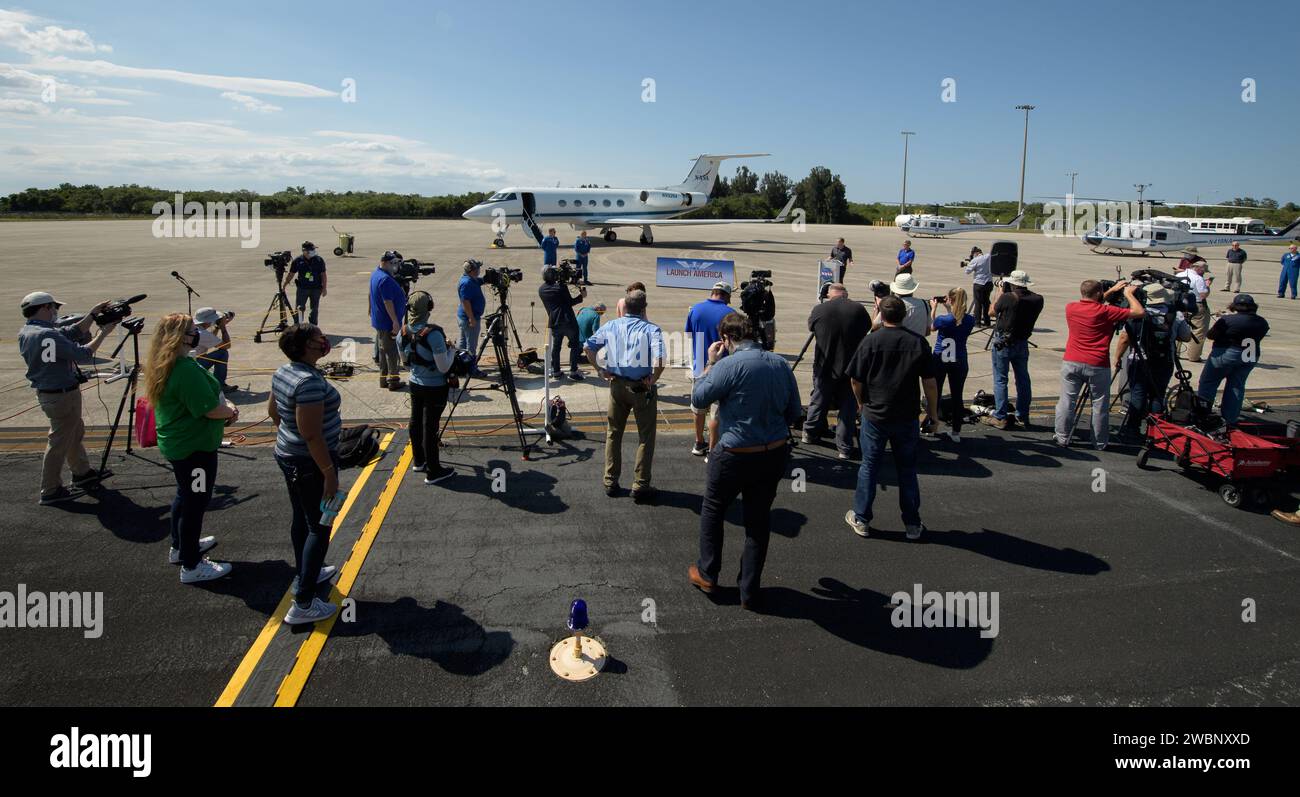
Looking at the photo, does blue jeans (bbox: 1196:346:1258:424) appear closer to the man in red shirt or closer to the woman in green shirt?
the man in red shirt

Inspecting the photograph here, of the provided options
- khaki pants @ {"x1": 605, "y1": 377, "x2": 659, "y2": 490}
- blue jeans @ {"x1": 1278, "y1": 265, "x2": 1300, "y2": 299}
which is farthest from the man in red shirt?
blue jeans @ {"x1": 1278, "y1": 265, "x2": 1300, "y2": 299}

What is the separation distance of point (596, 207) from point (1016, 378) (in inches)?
1161

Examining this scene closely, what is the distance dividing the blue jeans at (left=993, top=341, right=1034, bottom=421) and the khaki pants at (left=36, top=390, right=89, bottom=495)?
33.9 feet

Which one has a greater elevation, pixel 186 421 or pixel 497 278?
pixel 497 278

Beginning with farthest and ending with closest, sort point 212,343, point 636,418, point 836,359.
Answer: point 212,343
point 836,359
point 636,418

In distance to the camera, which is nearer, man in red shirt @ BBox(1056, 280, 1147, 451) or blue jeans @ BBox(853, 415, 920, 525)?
blue jeans @ BBox(853, 415, 920, 525)

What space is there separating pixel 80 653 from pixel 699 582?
4.10m

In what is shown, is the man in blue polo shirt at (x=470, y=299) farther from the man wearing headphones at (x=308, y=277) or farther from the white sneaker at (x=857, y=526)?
the white sneaker at (x=857, y=526)

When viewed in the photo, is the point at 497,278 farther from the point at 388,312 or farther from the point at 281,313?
the point at 281,313

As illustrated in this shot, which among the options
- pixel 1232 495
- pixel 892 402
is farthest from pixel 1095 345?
pixel 892 402

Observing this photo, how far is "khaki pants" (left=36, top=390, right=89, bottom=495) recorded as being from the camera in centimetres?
598

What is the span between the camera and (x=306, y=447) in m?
4.31
